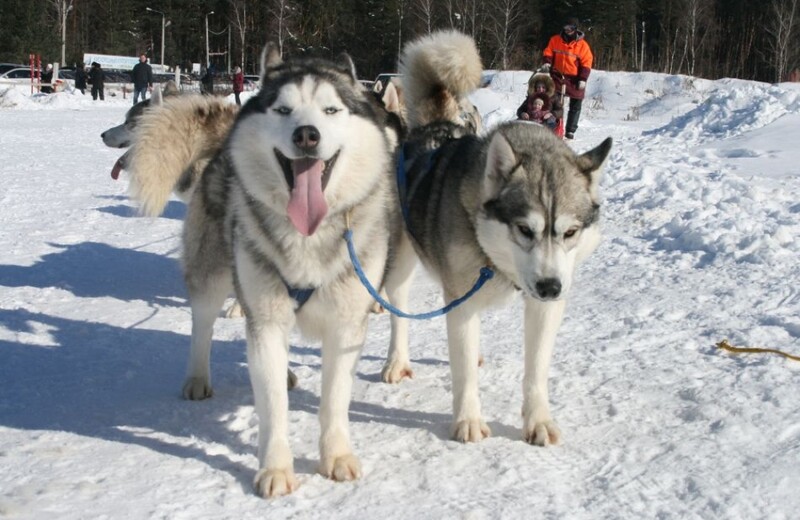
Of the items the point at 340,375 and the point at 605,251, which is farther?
the point at 605,251

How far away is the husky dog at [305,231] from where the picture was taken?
2369mm

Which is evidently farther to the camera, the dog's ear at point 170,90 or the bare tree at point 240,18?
the bare tree at point 240,18

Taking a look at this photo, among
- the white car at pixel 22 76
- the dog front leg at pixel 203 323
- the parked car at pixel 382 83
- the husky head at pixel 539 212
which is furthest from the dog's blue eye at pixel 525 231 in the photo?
the white car at pixel 22 76

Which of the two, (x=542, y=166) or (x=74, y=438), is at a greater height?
(x=542, y=166)

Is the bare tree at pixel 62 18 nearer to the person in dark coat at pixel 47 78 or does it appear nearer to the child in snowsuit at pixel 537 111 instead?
the person in dark coat at pixel 47 78

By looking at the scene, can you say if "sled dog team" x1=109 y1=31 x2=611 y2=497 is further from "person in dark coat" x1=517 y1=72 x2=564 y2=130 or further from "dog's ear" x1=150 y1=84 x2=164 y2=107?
"person in dark coat" x1=517 y1=72 x2=564 y2=130

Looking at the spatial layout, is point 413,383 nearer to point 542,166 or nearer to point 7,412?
point 542,166

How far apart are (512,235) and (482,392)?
91 cm

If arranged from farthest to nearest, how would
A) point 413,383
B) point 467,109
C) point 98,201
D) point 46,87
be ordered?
point 46,87
point 98,201
point 467,109
point 413,383

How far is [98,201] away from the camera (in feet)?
26.4

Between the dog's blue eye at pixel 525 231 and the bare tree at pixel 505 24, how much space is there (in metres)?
31.9

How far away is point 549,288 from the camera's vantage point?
7.93ft

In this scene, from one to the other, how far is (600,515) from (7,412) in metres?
2.22

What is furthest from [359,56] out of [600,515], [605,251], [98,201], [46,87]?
[600,515]
